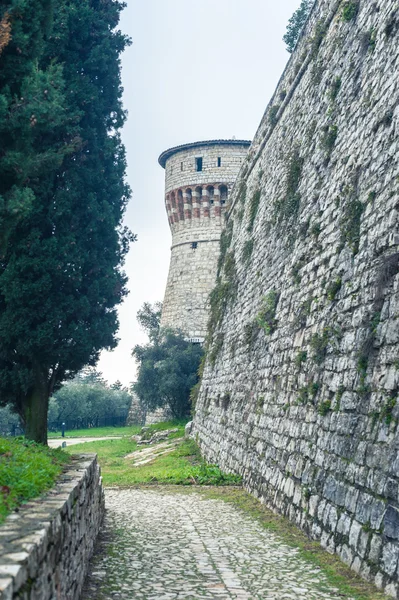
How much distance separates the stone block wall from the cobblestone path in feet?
1.36

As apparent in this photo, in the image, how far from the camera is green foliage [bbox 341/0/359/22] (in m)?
8.32

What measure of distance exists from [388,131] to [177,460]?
430 inches

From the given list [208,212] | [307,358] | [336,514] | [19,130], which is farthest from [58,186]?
[208,212]

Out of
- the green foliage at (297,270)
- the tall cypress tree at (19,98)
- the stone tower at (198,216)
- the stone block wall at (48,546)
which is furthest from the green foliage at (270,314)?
the stone tower at (198,216)

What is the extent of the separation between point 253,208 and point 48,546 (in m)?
12.4

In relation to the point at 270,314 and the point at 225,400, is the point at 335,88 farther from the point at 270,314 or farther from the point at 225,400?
the point at 225,400

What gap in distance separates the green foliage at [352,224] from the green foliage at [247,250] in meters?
7.13

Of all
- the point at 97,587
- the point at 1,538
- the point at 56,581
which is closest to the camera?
the point at 1,538

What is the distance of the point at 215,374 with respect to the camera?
1606 centimetres

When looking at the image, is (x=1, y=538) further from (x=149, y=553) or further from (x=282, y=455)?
(x=282, y=455)

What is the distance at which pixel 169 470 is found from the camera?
12758 millimetres

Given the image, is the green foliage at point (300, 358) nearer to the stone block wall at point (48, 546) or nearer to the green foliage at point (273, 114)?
the stone block wall at point (48, 546)

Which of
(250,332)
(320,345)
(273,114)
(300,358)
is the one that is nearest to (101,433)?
(250,332)

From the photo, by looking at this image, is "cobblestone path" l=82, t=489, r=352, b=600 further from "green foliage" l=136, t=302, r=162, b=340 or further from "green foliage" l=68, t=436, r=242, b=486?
"green foliage" l=136, t=302, r=162, b=340
